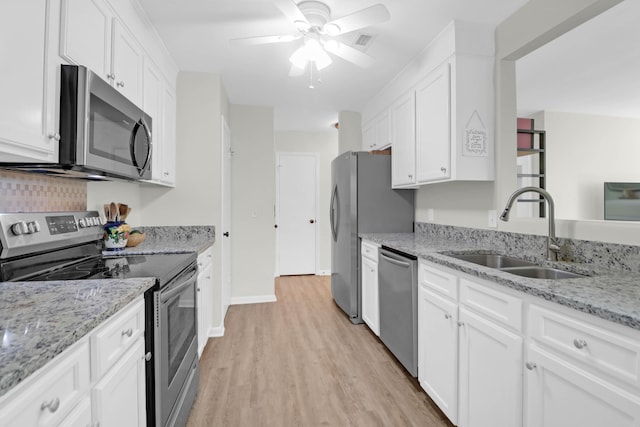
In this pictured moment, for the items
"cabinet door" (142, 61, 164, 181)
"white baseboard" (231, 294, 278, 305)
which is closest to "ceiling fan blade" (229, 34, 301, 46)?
"cabinet door" (142, 61, 164, 181)

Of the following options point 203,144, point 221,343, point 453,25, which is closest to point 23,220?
point 203,144

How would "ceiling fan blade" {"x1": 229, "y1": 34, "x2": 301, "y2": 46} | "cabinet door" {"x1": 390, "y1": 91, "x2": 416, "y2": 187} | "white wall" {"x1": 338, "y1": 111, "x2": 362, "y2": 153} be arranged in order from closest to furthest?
"ceiling fan blade" {"x1": 229, "y1": 34, "x2": 301, "y2": 46} → "cabinet door" {"x1": 390, "y1": 91, "x2": 416, "y2": 187} → "white wall" {"x1": 338, "y1": 111, "x2": 362, "y2": 153}

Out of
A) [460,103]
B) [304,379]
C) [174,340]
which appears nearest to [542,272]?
[460,103]

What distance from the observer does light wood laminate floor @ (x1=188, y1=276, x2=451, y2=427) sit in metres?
1.75

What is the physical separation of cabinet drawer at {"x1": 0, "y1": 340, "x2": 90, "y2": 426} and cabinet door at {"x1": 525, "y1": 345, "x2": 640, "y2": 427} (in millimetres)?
1412

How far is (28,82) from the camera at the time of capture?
1039mm

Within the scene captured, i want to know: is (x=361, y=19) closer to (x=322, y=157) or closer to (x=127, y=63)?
(x=127, y=63)

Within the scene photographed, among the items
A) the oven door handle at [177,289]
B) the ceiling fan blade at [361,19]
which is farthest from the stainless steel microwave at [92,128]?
the ceiling fan blade at [361,19]

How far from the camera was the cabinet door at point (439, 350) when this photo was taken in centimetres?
159

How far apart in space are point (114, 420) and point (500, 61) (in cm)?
279

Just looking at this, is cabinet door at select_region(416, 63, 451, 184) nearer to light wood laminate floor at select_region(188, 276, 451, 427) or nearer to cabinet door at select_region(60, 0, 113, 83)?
light wood laminate floor at select_region(188, 276, 451, 427)

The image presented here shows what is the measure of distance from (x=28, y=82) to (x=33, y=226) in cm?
71

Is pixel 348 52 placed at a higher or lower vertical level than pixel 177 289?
higher

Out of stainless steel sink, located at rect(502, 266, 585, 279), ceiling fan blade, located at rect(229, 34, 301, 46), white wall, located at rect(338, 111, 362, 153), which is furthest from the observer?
white wall, located at rect(338, 111, 362, 153)
